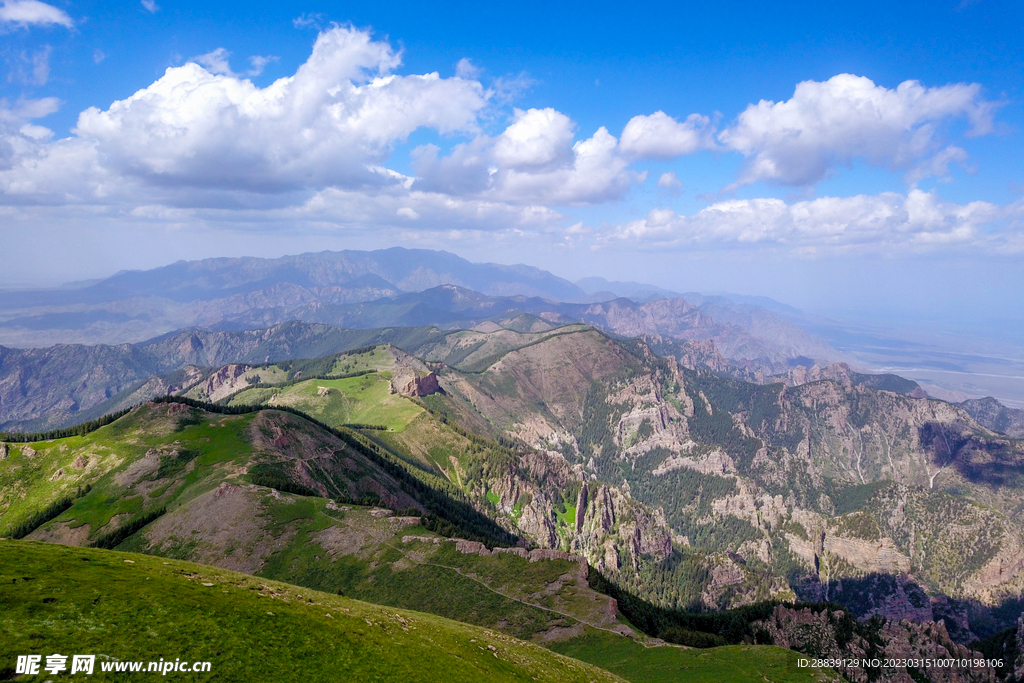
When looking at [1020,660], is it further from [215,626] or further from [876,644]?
[215,626]

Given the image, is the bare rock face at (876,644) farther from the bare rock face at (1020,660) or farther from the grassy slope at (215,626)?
the grassy slope at (215,626)

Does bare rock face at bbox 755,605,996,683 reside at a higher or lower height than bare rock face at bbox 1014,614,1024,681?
higher

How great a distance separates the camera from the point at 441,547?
388ft

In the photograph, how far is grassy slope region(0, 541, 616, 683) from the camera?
115 ft

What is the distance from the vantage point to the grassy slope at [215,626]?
34969 millimetres

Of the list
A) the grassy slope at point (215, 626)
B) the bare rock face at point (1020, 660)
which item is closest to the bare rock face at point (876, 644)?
the bare rock face at point (1020, 660)

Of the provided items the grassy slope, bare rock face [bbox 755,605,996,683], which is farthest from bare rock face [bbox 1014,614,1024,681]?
the grassy slope

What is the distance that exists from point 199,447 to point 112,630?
6318 inches

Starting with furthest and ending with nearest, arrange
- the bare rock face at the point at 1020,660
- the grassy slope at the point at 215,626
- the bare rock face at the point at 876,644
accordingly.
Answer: the bare rock face at the point at 1020,660 → the bare rock face at the point at 876,644 → the grassy slope at the point at 215,626

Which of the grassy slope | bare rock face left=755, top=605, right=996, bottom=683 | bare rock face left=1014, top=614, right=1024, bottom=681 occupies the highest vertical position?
the grassy slope

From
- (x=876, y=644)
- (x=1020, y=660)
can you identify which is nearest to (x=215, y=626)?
(x=876, y=644)

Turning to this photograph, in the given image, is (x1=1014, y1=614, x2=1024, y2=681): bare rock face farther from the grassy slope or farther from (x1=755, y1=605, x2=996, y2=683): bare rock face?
the grassy slope

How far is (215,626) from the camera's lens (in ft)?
135

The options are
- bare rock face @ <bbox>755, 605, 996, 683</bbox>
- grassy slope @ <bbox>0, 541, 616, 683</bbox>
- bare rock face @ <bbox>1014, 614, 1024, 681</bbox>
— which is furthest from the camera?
bare rock face @ <bbox>1014, 614, 1024, 681</bbox>
